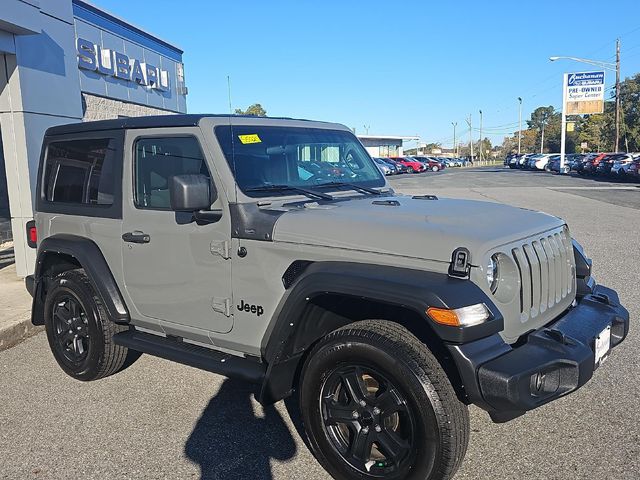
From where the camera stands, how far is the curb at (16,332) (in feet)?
18.0

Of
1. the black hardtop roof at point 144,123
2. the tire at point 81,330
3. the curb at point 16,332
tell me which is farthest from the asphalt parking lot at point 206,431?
the black hardtop roof at point 144,123

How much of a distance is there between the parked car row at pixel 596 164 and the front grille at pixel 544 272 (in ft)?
97.9

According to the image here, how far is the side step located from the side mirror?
3.17ft

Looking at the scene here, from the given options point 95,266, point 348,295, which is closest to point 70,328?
point 95,266

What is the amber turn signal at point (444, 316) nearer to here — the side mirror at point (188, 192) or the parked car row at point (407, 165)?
the side mirror at point (188, 192)

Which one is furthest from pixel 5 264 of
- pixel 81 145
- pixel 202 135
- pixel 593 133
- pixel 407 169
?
pixel 593 133

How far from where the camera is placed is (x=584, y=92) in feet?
147

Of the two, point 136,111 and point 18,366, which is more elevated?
point 136,111

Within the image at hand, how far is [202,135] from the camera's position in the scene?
3.65 m

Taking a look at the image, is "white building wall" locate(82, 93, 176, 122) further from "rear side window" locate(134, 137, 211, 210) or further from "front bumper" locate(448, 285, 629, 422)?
"front bumper" locate(448, 285, 629, 422)

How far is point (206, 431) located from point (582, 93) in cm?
4805

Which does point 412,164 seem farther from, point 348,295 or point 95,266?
point 348,295

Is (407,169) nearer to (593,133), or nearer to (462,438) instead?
(593,133)

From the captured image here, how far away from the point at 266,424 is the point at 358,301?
1191 millimetres
